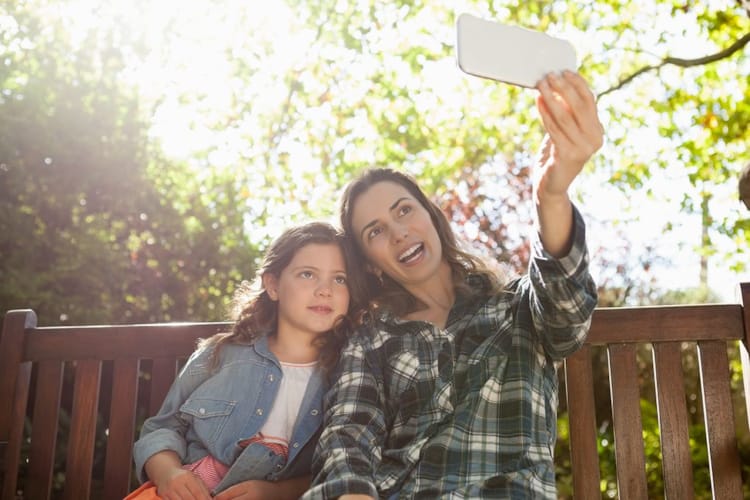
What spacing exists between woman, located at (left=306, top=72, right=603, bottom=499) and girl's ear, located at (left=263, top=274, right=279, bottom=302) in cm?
32

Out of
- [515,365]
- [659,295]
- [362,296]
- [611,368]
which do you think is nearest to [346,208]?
[362,296]

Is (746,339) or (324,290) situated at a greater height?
(324,290)

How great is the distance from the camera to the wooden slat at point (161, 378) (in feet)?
7.90

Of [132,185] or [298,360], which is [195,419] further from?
[132,185]

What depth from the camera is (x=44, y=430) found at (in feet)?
7.94

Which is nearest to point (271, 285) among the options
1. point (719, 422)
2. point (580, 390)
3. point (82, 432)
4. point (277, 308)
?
point (277, 308)

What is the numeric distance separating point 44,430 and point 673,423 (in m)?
2.06

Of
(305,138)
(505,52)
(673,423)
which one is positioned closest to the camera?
(505,52)

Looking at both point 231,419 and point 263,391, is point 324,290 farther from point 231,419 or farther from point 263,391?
point 231,419

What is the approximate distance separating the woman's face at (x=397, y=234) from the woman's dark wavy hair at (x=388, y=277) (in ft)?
0.11

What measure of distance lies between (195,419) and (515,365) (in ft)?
3.12

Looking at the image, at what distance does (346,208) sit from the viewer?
2.44 metres

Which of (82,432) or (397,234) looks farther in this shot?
(82,432)

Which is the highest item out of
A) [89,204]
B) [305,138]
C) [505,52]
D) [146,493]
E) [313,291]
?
[305,138]
